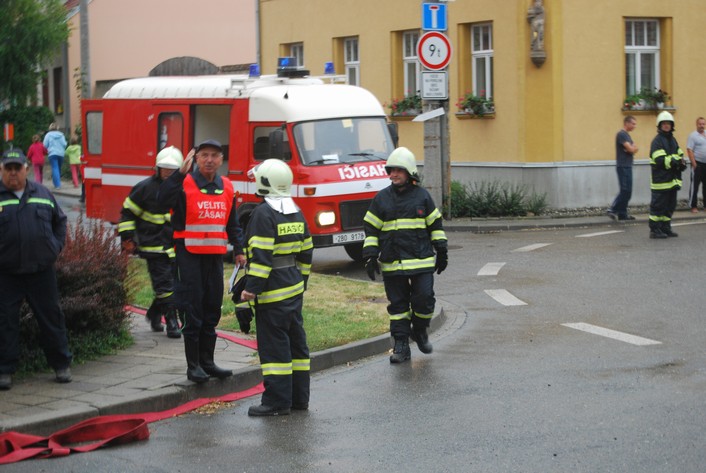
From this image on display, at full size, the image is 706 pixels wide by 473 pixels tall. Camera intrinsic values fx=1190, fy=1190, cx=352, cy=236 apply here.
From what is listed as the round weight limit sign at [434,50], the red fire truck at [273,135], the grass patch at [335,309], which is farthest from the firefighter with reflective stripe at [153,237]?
the round weight limit sign at [434,50]

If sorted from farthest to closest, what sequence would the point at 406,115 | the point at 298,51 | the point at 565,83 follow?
Result: 1. the point at 298,51
2. the point at 406,115
3. the point at 565,83

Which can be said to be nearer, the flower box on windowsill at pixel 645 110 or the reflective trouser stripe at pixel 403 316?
the reflective trouser stripe at pixel 403 316

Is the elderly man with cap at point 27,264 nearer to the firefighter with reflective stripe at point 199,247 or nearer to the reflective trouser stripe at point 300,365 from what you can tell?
the firefighter with reflective stripe at point 199,247

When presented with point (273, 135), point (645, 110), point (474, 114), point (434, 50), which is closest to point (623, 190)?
point (645, 110)

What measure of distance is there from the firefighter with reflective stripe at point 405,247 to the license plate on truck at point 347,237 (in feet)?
18.5

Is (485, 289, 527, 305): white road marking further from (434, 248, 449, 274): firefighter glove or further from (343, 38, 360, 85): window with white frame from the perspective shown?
(343, 38, 360, 85): window with white frame

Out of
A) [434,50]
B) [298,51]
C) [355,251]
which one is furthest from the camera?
[298,51]

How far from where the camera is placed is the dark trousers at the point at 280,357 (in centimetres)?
807

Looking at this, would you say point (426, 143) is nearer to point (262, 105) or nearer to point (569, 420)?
point (262, 105)

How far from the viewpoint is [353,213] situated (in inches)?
623

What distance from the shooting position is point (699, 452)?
6.55 m

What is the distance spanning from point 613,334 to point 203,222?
4031mm

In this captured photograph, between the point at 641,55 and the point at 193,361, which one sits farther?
the point at 641,55

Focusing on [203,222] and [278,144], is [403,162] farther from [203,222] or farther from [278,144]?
[278,144]
